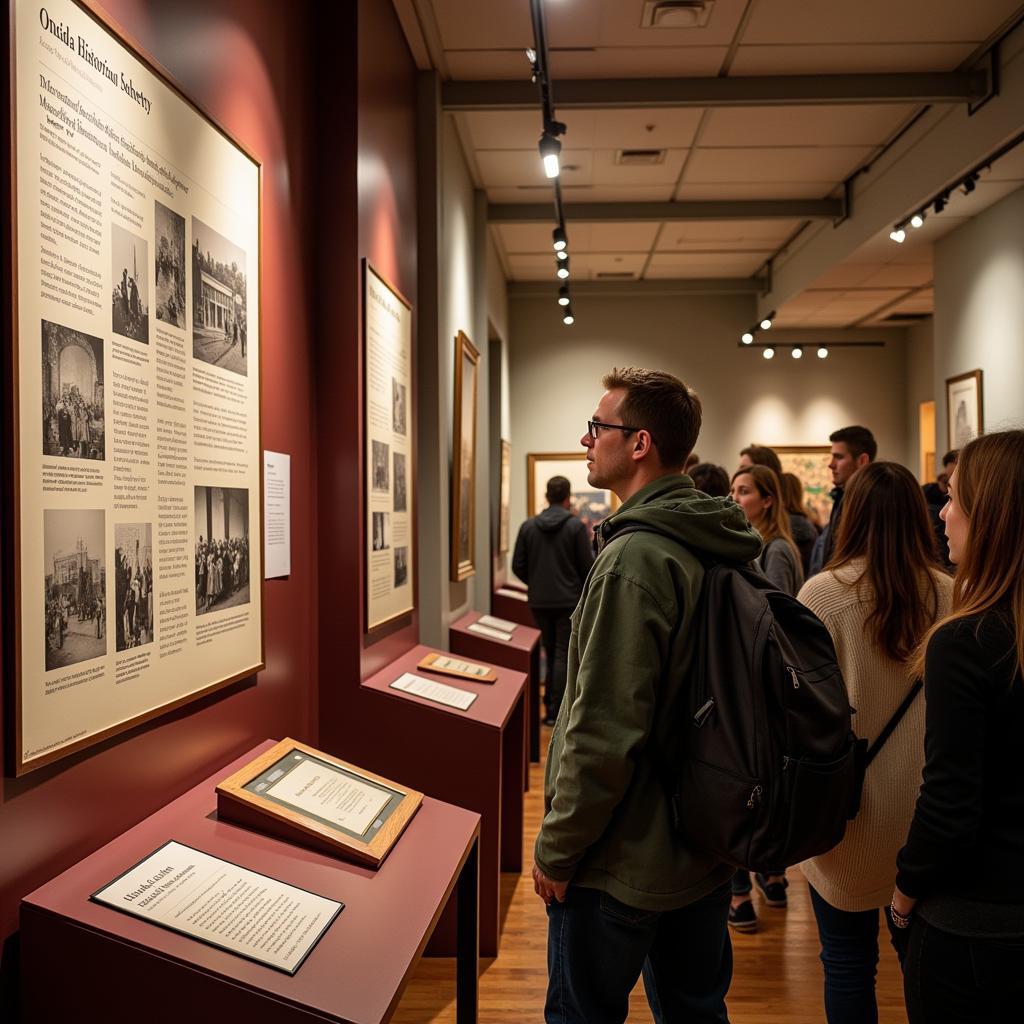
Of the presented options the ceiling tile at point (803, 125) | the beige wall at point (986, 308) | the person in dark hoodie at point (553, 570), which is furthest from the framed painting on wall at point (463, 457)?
the beige wall at point (986, 308)

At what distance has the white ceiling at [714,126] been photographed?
16.1ft

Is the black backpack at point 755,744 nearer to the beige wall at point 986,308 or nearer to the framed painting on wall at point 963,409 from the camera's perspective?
the beige wall at point 986,308

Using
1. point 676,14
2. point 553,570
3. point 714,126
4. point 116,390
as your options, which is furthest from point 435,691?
point 714,126

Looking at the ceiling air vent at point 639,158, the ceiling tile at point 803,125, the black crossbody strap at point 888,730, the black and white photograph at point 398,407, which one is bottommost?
the black crossbody strap at point 888,730

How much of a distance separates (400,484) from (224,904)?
260 cm

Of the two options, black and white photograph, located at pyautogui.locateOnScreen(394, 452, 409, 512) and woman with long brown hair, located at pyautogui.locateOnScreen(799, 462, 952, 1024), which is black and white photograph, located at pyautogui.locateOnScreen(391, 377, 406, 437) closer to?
black and white photograph, located at pyautogui.locateOnScreen(394, 452, 409, 512)

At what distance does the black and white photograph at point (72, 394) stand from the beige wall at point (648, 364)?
9.72 meters

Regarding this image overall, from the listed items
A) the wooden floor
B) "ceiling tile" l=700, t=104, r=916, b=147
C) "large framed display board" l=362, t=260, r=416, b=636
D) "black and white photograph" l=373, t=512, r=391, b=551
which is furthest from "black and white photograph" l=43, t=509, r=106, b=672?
"ceiling tile" l=700, t=104, r=916, b=147

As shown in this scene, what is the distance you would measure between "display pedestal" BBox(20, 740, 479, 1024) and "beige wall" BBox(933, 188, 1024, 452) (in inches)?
214

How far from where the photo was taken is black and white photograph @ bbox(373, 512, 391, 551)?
362 centimetres

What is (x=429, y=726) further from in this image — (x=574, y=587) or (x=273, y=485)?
(x=574, y=587)

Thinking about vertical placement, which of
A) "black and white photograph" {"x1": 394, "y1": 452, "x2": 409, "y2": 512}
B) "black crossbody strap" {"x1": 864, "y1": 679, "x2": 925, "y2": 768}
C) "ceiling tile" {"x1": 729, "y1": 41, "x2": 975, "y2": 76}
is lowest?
"black crossbody strap" {"x1": 864, "y1": 679, "x2": 925, "y2": 768}

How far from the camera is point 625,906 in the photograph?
183cm

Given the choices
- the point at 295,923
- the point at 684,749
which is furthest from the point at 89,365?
the point at 684,749
